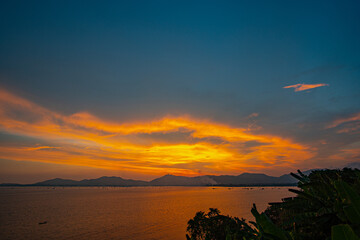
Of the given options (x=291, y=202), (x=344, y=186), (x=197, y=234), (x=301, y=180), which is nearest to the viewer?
(x=344, y=186)

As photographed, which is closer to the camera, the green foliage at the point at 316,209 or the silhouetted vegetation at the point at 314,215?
the silhouetted vegetation at the point at 314,215

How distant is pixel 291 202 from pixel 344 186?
3.01ft

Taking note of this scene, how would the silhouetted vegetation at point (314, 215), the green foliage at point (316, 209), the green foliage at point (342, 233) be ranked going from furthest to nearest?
the green foliage at point (316, 209) → the silhouetted vegetation at point (314, 215) → the green foliage at point (342, 233)

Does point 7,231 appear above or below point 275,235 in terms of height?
below

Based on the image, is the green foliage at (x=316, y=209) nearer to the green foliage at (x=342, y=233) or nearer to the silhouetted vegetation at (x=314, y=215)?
the silhouetted vegetation at (x=314, y=215)

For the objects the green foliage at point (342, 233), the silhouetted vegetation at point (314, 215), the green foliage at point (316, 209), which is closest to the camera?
the green foliage at point (342, 233)

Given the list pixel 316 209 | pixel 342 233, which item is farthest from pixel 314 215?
pixel 342 233

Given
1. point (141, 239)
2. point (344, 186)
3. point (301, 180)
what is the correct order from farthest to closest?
point (141, 239) → point (301, 180) → point (344, 186)

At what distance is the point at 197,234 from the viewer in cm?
1700

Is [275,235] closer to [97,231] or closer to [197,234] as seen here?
[197,234]

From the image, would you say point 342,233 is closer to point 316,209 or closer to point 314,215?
point 314,215

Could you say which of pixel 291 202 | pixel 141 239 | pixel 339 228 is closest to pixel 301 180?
pixel 291 202

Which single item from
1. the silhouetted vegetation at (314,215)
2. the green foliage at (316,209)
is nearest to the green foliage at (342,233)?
the silhouetted vegetation at (314,215)

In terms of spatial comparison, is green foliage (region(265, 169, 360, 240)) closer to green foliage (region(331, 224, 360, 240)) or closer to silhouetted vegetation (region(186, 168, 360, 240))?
silhouetted vegetation (region(186, 168, 360, 240))
